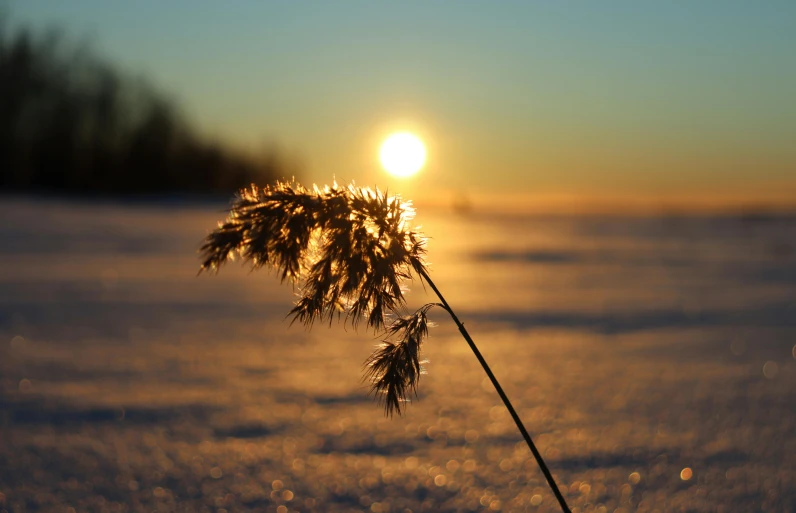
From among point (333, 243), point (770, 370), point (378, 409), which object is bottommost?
point (378, 409)

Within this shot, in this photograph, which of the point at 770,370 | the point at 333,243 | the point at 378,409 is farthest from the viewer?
the point at 770,370

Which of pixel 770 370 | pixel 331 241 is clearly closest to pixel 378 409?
pixel 770 370

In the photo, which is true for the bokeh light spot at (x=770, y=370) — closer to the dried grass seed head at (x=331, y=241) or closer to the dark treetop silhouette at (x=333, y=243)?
the dark treetop silhouette at (x=333, y=243)

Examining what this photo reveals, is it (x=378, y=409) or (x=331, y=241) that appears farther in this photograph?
(x=378, y=409)

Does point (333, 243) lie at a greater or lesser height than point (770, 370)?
greater

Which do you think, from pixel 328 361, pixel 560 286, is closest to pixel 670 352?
pixel 328 361

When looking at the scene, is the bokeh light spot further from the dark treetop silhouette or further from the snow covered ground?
the dark treetop silhouette

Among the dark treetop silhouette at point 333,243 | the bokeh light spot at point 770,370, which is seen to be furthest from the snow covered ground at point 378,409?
the dark treetop silhouette at point 333,243

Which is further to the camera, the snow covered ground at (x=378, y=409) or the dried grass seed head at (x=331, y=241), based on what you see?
the snow covered ground at (x=378, y=409)

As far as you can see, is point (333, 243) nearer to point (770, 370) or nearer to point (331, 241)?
point (331, 241)
